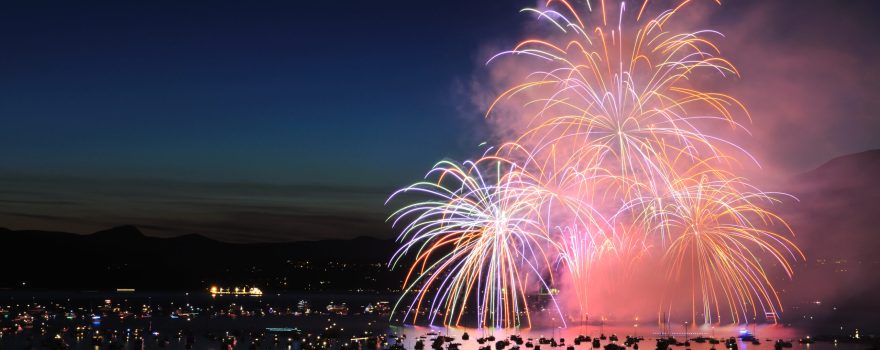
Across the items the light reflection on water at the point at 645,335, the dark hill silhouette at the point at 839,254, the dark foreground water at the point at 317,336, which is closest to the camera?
the light reflection on water at the point at 645,335

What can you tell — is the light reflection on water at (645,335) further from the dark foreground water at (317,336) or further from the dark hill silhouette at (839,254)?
the dark hill silhouette at (839,254)

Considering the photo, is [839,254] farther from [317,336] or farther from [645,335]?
[317,336]

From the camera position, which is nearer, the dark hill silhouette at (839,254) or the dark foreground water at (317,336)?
the dark foreground water at (317,336)

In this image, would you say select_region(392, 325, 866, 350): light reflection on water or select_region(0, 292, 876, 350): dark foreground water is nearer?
select_region(392, 325, 866, 350): light reflection on water

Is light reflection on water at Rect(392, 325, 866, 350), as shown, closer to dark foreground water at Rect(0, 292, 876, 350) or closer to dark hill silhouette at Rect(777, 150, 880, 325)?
dark foreground water at Rect(0, 292, 876, 350)

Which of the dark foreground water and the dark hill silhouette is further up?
the dark hill silhouette

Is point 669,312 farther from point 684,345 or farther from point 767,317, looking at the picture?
point 684,345

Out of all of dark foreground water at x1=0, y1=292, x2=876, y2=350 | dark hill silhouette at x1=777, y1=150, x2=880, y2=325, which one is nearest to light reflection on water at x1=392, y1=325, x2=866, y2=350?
dark foreground water at x1=0, y1=292, x2=876, y2=350

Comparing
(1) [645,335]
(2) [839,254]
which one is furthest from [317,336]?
(2) [839,254]

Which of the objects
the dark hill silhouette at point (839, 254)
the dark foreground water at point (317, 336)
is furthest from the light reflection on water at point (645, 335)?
the dark hill silhouette at point (839, 254)

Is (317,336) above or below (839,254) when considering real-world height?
below

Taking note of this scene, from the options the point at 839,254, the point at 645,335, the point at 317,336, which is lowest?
the point at 317,336

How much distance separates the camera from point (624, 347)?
75875mm

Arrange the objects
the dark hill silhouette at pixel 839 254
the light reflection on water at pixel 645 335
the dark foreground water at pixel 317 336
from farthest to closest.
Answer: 1. the dark hill silhouette at pixel 839 254
2. the dark foreground water at pixel 317 336
3. the light reflection on water at pixel 645 335
